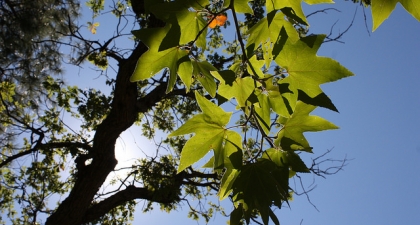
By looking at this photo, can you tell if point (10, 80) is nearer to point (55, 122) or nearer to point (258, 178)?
point (55, 122)

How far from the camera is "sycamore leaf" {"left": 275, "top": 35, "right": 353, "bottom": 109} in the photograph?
816mm

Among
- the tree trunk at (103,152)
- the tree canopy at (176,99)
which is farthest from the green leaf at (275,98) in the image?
the tree trunk at (103,152)

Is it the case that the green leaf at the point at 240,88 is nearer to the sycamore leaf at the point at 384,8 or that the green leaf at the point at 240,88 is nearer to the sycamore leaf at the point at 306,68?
the sycamore leaf at the point at 306,68

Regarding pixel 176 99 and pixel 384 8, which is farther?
pixel 176 99

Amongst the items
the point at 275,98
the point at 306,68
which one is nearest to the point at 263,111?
the point at 275,98

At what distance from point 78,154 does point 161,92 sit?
5.34ft

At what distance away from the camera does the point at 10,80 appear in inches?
281

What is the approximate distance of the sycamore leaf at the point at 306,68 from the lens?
0.82 meters

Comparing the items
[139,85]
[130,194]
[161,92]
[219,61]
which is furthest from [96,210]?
[219,61]

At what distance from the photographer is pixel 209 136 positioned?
0.96m

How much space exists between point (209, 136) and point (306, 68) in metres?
0.32

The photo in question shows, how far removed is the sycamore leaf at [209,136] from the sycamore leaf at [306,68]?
0.21m

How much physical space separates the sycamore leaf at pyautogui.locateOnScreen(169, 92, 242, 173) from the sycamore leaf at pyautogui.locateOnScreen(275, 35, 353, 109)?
21 centimetres

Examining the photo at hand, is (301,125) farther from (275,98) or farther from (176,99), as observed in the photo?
(176,99)
